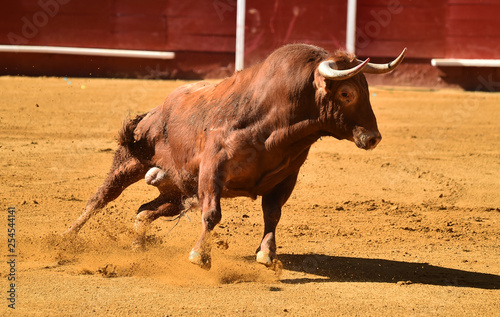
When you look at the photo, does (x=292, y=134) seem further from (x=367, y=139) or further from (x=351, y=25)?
(x=351, y=25)

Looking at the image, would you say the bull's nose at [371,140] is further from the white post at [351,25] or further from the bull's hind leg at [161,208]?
the white post at [351,25]

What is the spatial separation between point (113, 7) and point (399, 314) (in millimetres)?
7985

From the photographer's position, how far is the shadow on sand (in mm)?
3783

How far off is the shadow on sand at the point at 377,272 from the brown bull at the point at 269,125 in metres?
0.34

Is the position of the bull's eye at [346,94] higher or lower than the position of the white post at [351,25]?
higher

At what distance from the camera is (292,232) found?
15.7ft

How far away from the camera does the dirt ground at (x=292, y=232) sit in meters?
3.37

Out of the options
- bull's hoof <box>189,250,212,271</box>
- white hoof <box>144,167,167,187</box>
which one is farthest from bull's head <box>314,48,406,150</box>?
white hoof <box>144,167,167,187</box>

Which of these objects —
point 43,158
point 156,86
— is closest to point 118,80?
point 156,86

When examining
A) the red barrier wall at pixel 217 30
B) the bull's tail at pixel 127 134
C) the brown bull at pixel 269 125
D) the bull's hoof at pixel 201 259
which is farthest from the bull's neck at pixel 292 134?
the red barrier wall at pixel 217 30

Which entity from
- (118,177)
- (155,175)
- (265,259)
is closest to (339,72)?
(265,259)

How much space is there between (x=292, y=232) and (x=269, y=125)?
124 centimetres

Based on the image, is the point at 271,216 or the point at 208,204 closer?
the point at 208,204

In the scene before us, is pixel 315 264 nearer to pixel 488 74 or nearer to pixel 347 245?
pixel 347 245
